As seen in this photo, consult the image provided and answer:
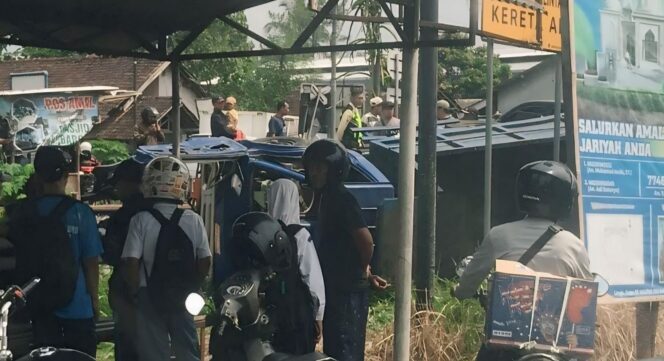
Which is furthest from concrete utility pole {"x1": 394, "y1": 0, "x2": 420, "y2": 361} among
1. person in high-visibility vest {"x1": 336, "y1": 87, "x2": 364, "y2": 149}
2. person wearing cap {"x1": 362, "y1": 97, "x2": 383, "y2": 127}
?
person wearing cap {"x1": 362, "y1": 97, "x2": 383, "y2": 127}

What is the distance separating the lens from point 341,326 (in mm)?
6859

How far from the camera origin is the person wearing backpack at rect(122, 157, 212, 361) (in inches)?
246

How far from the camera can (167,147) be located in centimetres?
1234

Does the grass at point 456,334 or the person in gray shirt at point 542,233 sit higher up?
the person in gray shirt at point 542,233

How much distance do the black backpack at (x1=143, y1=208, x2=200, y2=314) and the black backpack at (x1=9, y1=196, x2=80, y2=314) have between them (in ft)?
1.58

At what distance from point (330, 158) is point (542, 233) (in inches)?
74.0

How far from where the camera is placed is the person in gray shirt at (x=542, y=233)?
5.21 m

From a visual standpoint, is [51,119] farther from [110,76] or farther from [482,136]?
[110,76]

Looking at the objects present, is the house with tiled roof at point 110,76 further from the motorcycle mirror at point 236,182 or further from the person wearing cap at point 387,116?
the motorcycle mirror at point 236,182

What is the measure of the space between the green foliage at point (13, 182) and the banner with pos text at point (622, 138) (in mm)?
8716

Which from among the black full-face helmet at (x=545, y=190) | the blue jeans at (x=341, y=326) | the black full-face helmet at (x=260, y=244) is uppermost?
the black full-face helmet at (x=545, y=190)

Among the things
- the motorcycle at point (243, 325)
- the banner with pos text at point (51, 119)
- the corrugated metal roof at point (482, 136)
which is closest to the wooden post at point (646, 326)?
the corrugated metal roof at point (482, 136)

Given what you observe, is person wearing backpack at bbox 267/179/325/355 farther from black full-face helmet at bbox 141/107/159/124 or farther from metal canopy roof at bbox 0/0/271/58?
black full-face helmet at bbox 141/107/159/124

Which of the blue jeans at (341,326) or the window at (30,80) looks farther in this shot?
the window at (30,80)
